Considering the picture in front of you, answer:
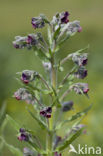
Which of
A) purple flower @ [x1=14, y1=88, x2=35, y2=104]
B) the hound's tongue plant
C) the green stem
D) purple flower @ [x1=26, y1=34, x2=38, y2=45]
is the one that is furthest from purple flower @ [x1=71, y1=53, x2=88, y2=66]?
purple flower @ [x1=14, y1=88, x2=35, y2=104]

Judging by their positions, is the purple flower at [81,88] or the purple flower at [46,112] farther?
the purple flower at [81,88]

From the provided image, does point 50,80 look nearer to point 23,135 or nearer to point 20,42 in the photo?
point 20,42

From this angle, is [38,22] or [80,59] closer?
[80,59]

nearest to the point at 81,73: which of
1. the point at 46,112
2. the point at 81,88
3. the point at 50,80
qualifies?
the point at 81,88

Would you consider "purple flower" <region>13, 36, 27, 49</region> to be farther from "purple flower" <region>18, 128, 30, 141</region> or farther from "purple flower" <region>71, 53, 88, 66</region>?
"purple flower" <region>18, 128, 30, 141</region>

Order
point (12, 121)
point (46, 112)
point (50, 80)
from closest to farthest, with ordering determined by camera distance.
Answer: point (46, 112) → point (12, 121) → point (50, 80)

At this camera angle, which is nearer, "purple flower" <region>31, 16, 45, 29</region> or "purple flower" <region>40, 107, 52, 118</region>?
"purple flower" <region>40, 107, 52, 118</region>

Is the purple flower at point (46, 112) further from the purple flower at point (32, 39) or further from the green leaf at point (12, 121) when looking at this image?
the purple flower at point (32, 39)

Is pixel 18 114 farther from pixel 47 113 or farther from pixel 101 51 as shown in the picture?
pixel 101 51

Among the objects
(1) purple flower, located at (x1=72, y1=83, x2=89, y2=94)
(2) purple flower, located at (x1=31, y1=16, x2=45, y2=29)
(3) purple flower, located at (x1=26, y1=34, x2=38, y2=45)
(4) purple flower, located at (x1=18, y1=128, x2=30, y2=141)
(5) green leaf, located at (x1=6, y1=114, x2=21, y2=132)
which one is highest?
(2) purple flower, located at (x1=31, y1=16, x2=45, y2=29)

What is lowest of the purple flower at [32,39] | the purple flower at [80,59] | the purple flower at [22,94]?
the purple flower at [22,94]

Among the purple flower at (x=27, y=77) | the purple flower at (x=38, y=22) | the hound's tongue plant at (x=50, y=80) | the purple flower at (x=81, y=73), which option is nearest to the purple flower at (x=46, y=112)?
the hound's tongue plant at (x=50, y=80)

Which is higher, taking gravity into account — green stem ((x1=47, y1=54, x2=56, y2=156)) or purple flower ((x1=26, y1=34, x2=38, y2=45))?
purple flower ((x1=26, y1=34, x2=38, y2=45))
